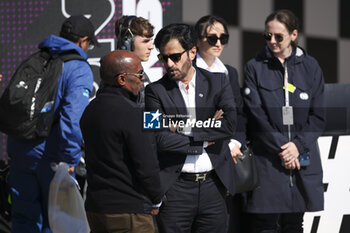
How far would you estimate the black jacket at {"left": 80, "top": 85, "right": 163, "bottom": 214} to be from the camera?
2658mm

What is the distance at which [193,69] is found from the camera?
3297mm

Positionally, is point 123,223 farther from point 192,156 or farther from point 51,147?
point 51,147

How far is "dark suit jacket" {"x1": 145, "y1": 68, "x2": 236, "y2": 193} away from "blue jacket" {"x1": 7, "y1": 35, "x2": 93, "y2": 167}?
0.62 meters

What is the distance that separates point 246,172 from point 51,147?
1.12 meters

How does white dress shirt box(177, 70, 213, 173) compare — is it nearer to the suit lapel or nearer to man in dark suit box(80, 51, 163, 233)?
the suit lapel

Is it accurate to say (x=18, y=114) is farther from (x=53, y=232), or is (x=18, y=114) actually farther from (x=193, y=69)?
(x=193, y=69)

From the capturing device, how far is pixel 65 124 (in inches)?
146

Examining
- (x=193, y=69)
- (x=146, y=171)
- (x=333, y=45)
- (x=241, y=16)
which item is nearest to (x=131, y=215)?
(x=146, y=171)

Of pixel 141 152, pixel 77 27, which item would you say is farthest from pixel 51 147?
pixel 141 152

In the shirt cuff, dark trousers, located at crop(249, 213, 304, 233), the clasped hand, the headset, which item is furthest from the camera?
dark trousers, located at crop(249, 213, 304, 233)

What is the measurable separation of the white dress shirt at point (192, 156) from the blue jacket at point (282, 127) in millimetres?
699

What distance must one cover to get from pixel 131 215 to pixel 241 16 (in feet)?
13.0

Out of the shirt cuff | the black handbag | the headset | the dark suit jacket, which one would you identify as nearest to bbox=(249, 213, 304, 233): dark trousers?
the black handbag

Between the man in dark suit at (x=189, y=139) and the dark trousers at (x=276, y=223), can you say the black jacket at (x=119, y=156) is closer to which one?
the man in dark suit at (x=189, y=139)
